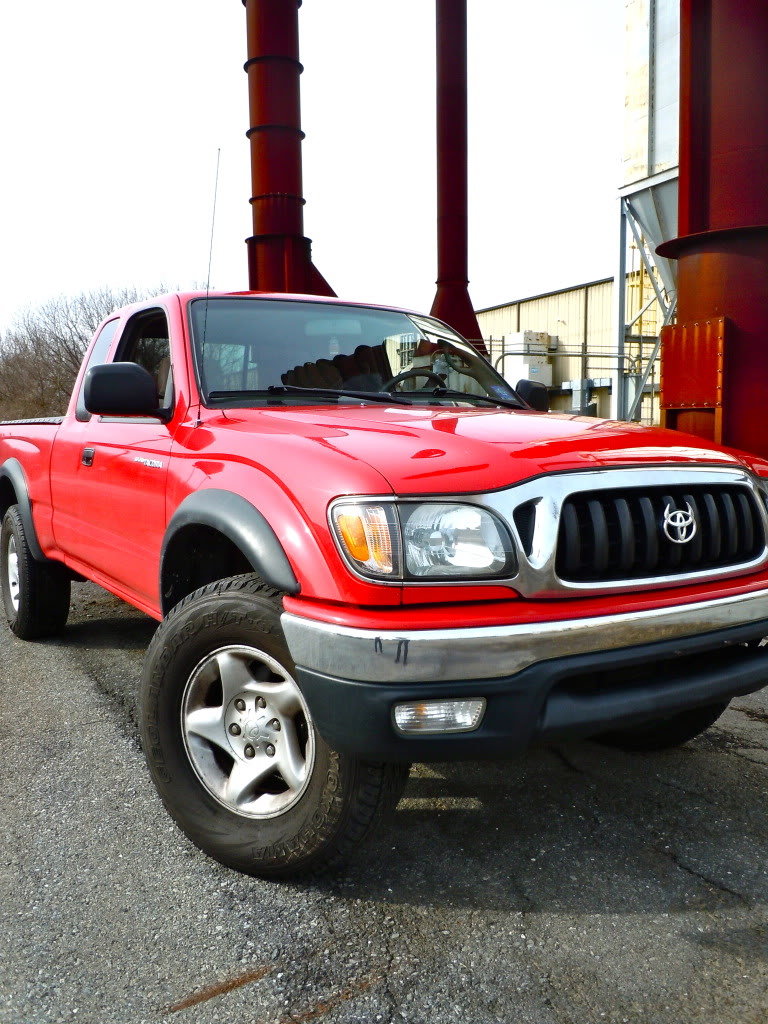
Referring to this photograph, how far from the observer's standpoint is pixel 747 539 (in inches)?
98.7

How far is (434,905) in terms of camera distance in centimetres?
224

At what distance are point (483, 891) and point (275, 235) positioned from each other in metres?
11.1

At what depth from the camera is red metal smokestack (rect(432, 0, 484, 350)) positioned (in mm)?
14469

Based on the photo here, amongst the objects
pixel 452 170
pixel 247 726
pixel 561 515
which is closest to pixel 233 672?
pixel 247 726

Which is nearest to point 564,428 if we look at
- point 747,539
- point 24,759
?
point 747,539

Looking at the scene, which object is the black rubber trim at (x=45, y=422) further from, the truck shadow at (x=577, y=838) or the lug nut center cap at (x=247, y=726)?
the truck shadow at (x=577, y=838)

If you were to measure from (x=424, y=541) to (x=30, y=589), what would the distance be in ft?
11.1

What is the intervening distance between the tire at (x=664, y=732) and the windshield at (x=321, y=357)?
138 cm

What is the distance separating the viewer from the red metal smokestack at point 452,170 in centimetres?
1447

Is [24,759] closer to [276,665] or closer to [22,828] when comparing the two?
[22,828]

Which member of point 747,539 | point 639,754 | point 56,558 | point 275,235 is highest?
point 275,235

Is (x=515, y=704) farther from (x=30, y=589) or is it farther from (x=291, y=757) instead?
(x=30, y=589)

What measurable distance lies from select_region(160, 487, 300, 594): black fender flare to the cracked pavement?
86 cm

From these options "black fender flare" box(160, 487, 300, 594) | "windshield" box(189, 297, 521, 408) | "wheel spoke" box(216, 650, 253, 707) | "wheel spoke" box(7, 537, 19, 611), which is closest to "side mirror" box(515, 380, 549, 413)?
"windshield" box(189, 297, 521, 408)
